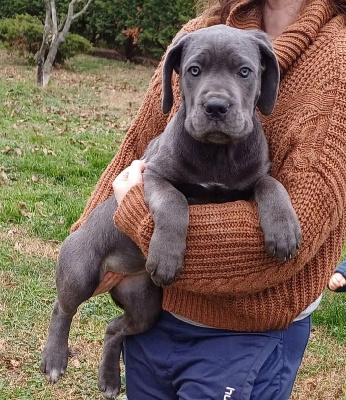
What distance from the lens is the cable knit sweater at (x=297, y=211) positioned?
2.45 metres

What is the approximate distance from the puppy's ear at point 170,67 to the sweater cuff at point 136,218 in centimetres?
40

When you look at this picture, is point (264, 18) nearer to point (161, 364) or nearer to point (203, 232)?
point (203, 232)

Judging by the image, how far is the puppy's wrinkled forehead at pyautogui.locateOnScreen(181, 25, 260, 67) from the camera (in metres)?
2.55

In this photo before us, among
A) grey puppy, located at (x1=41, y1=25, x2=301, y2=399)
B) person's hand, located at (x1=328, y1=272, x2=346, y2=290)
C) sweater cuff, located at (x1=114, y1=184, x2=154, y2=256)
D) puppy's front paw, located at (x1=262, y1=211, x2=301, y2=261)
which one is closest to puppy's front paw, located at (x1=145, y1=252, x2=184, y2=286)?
grey puppy, located at (x1=41, y1=25, x2=301, y2=399)

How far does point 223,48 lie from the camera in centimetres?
256

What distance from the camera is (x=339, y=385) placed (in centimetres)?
486

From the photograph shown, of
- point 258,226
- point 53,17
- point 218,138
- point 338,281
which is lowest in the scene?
point 53,17

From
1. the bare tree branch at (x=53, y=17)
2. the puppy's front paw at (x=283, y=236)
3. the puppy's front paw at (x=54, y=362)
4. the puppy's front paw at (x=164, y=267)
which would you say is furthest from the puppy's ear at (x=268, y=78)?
the bare tree branch at (x=53, y=17)

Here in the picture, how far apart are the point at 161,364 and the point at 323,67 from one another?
1.27 m

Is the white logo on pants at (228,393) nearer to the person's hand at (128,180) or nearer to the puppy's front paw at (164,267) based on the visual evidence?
the puppy's front paw at (164,267)

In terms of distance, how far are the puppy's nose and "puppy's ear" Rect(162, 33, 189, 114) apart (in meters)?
0.39

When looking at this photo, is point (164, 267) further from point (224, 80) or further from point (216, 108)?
point (224, 80)

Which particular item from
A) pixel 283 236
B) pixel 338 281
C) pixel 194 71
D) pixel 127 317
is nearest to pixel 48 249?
pixel 338 281

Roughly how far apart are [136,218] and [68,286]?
0.73 metres
